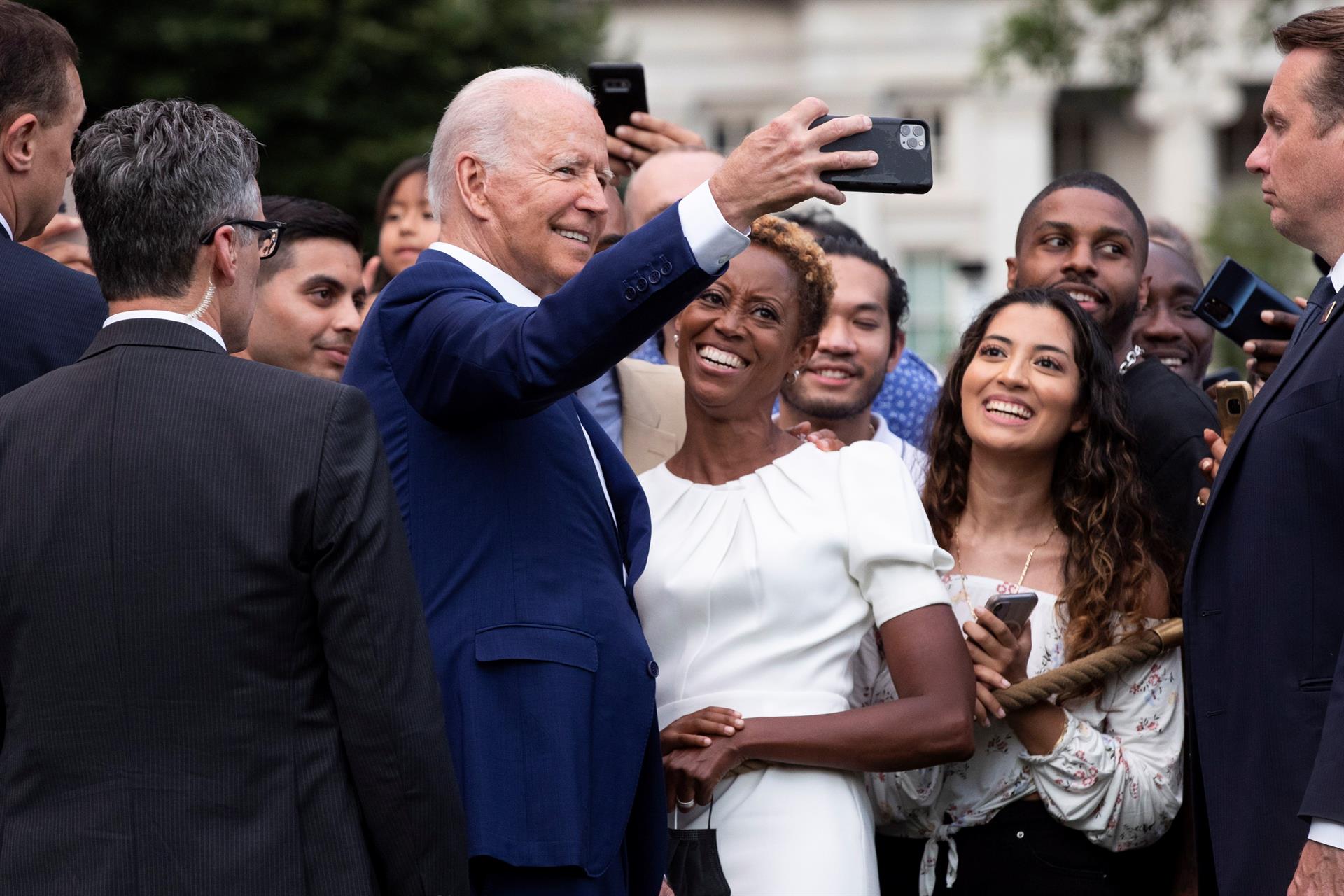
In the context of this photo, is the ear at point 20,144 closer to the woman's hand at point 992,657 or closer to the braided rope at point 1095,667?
the woman's hand at point 992,657

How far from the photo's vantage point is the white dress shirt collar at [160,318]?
120 inches

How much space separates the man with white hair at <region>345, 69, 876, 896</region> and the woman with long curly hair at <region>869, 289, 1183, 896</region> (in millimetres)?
972

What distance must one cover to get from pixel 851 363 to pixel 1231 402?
67.2 inches

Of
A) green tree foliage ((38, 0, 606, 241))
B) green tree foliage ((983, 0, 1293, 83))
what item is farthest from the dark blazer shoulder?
green tree foliage ((38, 0, 606, 241))

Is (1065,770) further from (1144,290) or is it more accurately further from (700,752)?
(1144,290)

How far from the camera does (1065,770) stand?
407 cm

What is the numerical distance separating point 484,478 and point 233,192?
728 mm

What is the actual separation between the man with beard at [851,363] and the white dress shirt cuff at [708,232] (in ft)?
8.01

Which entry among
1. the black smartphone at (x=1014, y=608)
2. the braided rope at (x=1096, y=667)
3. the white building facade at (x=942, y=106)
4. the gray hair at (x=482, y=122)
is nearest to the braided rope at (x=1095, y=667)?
the braided rope at (x=1096, y=667)

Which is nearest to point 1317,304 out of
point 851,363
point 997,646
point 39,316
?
point 997,646

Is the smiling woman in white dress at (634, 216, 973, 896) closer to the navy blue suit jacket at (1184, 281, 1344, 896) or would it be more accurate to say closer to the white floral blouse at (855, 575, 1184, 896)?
the white floral blouse at (855, 575, 1184, 896)

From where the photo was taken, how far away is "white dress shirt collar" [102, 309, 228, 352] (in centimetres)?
305

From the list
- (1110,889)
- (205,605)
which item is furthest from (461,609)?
(1110,889)

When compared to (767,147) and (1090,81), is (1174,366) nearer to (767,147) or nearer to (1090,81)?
(767,147)
